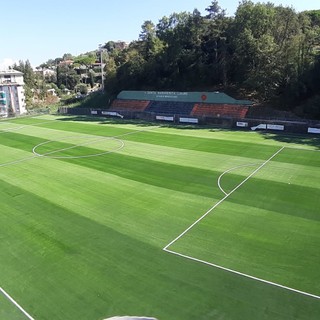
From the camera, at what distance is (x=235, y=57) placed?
206ft

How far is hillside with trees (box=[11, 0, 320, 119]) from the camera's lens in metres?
50.8

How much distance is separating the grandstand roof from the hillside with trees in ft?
12.9

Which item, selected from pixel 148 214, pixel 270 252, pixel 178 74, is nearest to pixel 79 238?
pixel 148 214

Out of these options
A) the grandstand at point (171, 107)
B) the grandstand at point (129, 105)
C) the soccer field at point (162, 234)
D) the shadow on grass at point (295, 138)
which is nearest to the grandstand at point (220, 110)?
the grandstand at point (171, 107)

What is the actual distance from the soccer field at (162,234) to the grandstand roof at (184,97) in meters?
22.1

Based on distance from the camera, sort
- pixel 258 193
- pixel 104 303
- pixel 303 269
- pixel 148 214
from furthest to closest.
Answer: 1. pixel 258 193
2. pixel 148 214
3. pixel 303 269
4. pixel 104 303

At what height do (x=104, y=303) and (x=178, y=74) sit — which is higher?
(x=178, y=74)

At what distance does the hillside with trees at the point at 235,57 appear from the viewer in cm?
5081

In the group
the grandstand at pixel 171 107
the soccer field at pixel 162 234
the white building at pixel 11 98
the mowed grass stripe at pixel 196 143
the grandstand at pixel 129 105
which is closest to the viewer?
the soccer field at pixel 162 234

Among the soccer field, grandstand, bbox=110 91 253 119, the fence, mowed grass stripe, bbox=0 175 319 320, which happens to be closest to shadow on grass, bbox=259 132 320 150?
the fence

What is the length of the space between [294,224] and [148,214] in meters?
8.32

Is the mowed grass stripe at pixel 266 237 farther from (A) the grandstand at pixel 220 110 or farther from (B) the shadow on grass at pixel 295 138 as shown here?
(A) the grandstand at pixel 220 110

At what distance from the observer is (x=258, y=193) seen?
76.0ft

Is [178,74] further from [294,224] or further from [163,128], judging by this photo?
[294,224]
